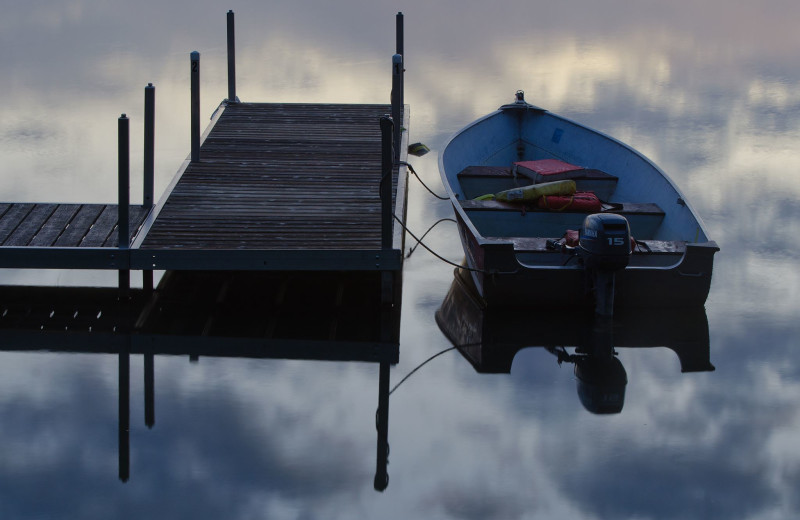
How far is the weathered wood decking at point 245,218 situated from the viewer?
311 inches

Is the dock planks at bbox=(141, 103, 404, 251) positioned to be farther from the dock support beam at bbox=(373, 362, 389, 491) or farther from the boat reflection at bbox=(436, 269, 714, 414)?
the dock support beam at bbox=(373, 362, 389, 491)

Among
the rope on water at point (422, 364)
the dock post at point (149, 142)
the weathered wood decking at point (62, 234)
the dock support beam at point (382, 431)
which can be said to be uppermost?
the dock post at point (149, 142)

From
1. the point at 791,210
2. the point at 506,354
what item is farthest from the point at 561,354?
the point at 791,210

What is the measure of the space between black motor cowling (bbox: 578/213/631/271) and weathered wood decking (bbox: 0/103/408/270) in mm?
1325

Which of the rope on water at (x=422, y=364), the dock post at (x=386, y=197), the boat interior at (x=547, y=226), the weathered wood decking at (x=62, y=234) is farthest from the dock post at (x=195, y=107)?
the rope on water at (x=422, y=364)

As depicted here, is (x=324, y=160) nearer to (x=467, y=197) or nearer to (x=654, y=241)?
(x=467, y=197)

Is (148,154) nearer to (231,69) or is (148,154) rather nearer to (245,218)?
(245,218)

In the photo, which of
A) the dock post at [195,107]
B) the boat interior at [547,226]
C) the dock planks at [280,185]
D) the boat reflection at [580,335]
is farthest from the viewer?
the dock post at [195,107]

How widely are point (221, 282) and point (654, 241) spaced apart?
3367mm

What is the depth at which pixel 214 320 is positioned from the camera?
26.8 feet

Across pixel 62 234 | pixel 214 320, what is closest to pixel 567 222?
pixel 214 320

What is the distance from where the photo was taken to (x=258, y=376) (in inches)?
289

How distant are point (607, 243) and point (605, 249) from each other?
0.04 metres

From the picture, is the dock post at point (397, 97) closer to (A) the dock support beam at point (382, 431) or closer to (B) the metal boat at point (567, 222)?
(B) the metal boat at point (567, 222)
